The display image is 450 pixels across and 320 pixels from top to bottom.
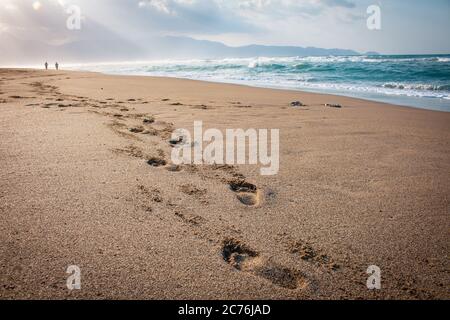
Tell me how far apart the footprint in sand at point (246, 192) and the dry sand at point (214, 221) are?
0.05 meters

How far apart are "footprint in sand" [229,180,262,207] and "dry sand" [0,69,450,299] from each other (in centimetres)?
5

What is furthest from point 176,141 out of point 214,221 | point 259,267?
point 259,267

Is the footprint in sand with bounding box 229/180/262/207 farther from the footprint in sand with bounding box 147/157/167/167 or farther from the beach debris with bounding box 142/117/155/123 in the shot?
the beach debris with bounding box 142/117/155/123

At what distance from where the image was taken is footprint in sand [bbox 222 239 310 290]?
150 centimetres

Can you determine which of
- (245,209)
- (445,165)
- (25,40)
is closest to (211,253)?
(245,209)

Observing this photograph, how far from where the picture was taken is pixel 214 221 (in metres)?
1.97

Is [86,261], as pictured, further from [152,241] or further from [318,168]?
[318,168]

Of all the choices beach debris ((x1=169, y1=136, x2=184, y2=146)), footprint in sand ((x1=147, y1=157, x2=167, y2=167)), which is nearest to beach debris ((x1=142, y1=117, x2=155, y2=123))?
beach debris ((x1=169, y1=136, x2=184, y2=146))

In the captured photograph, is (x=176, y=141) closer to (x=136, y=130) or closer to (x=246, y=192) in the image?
(x=136, y=130)

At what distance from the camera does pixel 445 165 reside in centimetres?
301

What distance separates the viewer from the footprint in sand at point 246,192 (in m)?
2.27

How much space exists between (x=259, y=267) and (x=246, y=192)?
89cm

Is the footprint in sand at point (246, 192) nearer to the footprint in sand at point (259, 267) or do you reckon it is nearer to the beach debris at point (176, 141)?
the footprint in sand at point (259, 267)
